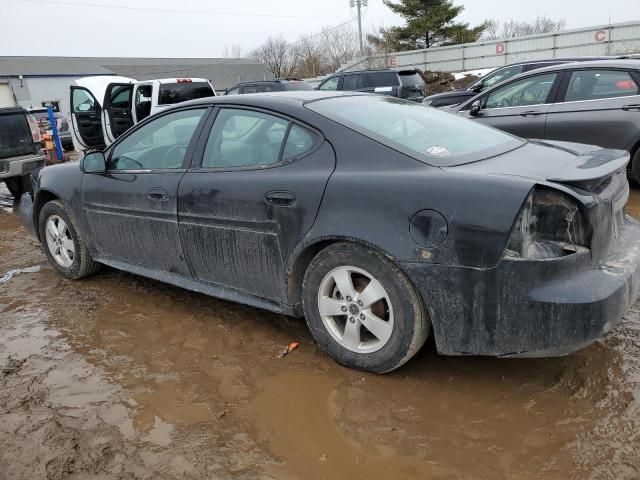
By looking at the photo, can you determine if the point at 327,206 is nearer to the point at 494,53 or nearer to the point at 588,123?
the point at 588,123

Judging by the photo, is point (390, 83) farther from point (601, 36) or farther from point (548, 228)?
point (601, 36)

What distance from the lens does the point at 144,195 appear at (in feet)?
Answer: 12.0

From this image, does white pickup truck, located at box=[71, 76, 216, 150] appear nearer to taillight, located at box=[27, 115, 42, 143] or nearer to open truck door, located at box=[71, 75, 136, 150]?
open truck door, located at box=[71, 75, 136, 150]

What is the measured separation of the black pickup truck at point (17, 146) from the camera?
8.29 m

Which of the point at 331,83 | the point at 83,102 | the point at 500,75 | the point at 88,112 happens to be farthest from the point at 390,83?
the point at 83,102

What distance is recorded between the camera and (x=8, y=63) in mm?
41938

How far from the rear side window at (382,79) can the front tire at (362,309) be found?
12.9m

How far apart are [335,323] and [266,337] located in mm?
662

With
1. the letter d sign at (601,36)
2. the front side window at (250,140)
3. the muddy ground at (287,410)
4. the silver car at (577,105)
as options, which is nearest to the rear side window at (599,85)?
the silver car at (577,105)

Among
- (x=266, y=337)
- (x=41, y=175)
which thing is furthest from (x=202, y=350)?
(x=41, y=175)

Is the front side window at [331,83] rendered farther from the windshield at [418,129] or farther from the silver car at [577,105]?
the windshield at [418,129]

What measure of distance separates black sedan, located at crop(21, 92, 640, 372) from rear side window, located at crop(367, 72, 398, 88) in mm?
11775

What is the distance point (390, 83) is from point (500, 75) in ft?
12.2

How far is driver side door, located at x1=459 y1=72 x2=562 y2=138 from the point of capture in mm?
6668
